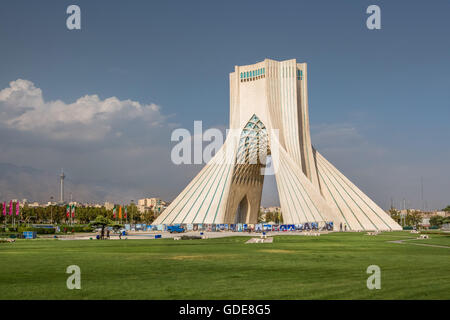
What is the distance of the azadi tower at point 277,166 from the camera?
45.9 metres

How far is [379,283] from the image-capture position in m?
10.1

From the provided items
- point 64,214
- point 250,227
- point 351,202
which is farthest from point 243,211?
point 64,214

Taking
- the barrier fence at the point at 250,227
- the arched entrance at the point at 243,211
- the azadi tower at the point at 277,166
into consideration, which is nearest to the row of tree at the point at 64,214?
the arched entrance at the point at 243,211

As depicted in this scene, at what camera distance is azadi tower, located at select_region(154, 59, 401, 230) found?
151 ft

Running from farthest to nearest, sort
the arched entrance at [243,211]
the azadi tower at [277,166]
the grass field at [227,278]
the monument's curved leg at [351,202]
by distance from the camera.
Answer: the arched entrance at [243,211]
the azadi tower at [277,166]
the monument's curved leg at [351,202]
the grass field at [227,278]

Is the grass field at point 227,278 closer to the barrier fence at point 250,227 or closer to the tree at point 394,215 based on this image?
the barrier fence at point 250,227

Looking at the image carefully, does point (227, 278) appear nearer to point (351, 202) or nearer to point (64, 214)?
point (351, 202)

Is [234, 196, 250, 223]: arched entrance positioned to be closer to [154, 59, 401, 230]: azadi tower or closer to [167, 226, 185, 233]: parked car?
[154, 59, 401, 230]: azadi tower

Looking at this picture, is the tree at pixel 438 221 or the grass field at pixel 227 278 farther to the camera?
the tree at pixel 438 221

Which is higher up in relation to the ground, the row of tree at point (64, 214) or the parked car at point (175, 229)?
the parked car at point (175, 229)

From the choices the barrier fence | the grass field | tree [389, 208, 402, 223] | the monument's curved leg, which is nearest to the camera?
the grass field

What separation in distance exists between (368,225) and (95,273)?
124ft

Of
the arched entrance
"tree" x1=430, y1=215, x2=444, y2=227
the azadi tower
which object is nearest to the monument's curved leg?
the azadi tower
